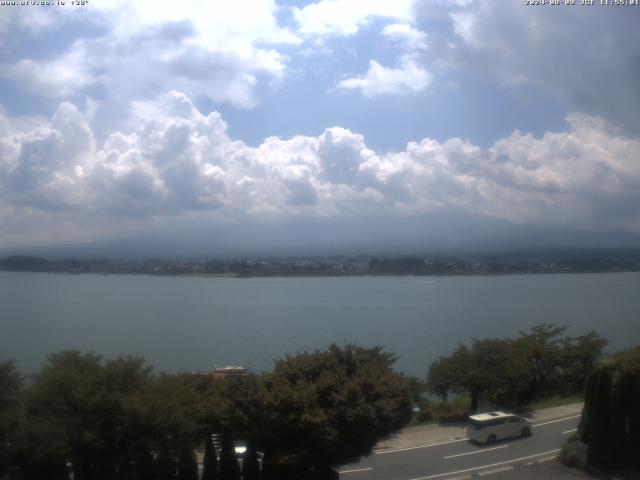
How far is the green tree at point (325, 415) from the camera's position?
994cm

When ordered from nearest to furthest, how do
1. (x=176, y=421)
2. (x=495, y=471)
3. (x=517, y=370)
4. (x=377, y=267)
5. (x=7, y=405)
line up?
1. (x=176, y=421)
2. (x=7, y=405)
3. (x=495, y=471)
4. (x=517, y=370)
5. (x=377, y=267)

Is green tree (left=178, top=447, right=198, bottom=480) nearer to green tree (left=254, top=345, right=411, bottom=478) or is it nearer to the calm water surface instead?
green tree (left=254, top=345, right=411, bottom=478)

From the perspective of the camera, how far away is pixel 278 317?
50344 mm

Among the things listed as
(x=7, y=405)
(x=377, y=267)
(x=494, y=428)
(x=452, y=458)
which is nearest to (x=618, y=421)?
(x=494, y=428)

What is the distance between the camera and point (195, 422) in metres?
10.2

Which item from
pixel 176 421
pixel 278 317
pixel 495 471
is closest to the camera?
pixel 176 421

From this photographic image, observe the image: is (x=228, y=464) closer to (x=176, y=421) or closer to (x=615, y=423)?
(x=176, y=421)

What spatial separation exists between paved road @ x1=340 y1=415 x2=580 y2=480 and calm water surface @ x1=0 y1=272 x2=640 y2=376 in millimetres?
14634

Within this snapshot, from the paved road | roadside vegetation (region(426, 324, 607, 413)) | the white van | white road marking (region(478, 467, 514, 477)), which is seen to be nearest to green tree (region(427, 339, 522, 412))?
roadside vegetation (region(426, 324, 607, 413))

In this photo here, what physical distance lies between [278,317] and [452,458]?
125ft

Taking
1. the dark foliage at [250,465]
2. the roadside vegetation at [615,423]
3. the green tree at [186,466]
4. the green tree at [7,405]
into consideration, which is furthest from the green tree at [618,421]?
the green tree at [7,405]

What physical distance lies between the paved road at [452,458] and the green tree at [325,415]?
1.66m

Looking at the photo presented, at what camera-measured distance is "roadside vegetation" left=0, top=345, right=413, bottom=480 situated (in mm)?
9469

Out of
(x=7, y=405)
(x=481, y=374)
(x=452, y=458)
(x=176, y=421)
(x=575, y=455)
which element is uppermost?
(x=7, y=405)
